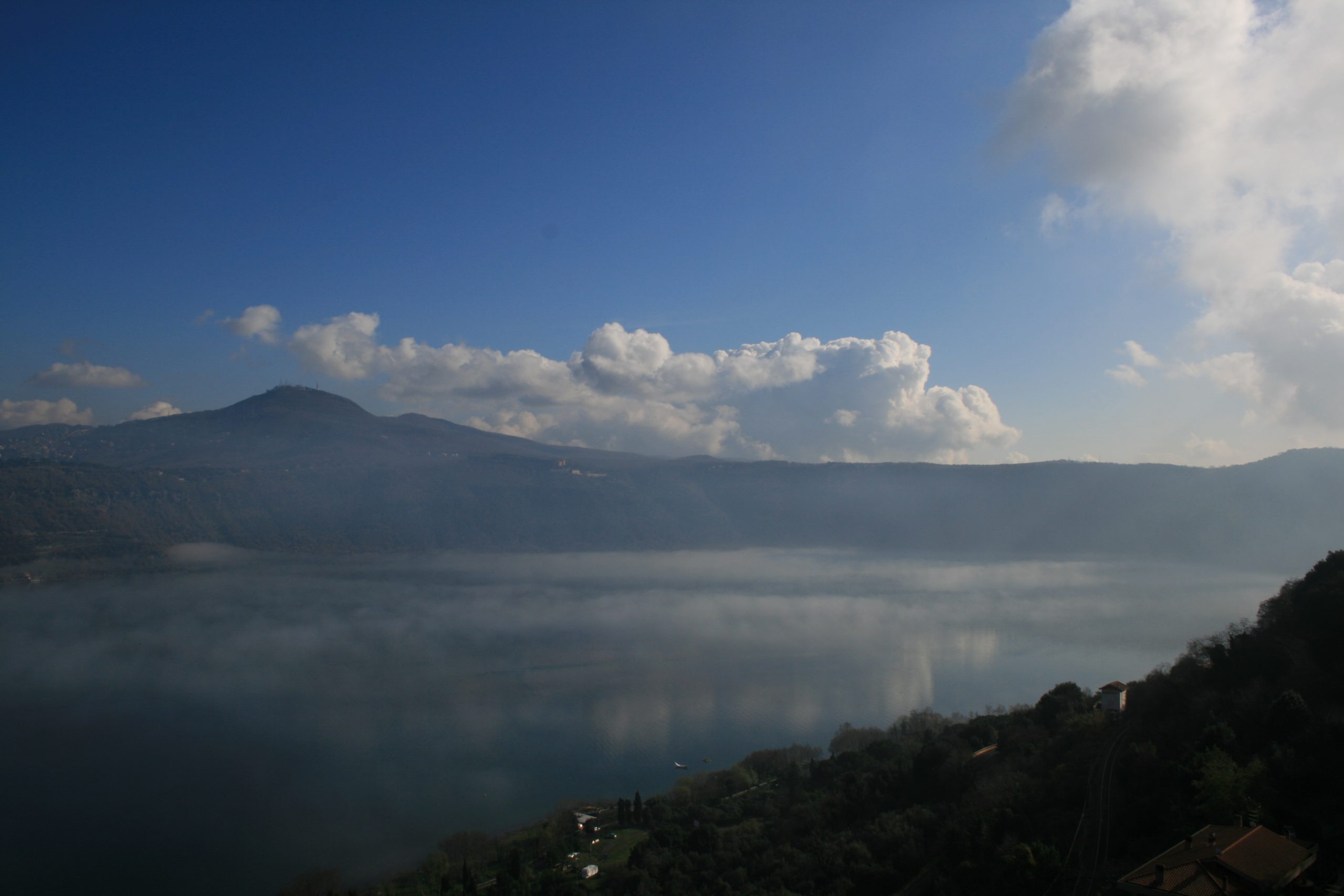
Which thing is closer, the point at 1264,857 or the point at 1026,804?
the point at 1264,857

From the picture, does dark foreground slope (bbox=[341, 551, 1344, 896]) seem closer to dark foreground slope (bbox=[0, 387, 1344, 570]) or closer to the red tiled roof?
the red tiled roof

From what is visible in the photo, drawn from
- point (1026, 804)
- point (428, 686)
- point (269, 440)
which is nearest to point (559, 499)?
point (269, 440)

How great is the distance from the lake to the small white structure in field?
17.4 m

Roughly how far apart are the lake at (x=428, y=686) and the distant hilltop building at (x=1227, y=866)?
2154 centimetres

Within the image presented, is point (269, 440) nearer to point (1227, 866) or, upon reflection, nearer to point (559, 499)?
point (559, 499)

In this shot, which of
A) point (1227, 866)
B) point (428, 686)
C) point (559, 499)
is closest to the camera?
point (1227, 866)

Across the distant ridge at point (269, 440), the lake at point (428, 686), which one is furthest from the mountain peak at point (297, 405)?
the lake at point (428, 686)

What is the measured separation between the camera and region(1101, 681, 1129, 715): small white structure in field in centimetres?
1628

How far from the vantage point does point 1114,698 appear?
1639 centimetres

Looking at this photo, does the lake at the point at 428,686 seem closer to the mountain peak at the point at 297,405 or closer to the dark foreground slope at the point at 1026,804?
the dark foreground slope at the point at 1026,804

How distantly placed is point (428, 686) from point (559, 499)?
292ft

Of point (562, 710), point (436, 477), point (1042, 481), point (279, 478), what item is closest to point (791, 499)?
point (1042, 481)

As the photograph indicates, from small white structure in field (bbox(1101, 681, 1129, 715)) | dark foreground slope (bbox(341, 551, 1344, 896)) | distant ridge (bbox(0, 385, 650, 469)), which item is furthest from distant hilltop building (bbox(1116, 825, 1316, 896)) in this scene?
distant ridge (bbox(0, 385, 650, 469))

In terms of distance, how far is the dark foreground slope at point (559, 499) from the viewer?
8875 centimetres
